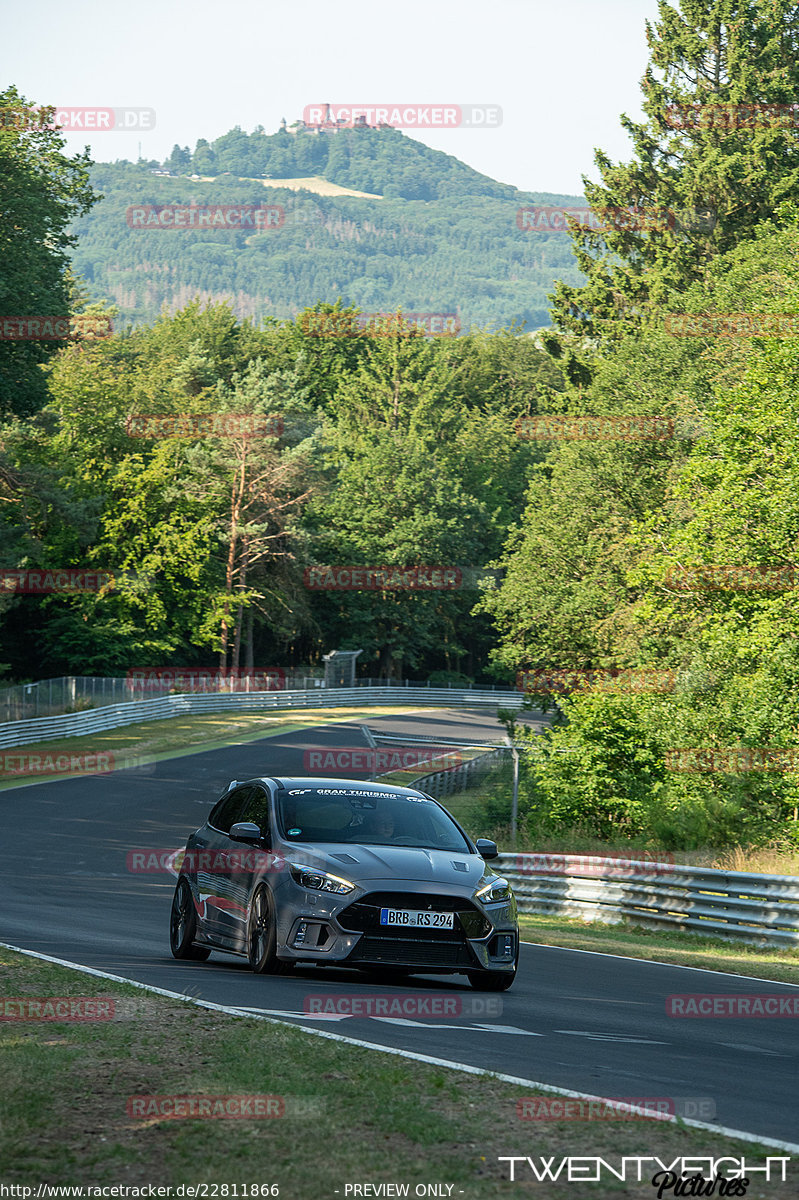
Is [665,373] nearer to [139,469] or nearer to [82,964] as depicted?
[139,469]

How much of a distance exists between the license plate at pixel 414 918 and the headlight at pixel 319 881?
12.4 inches

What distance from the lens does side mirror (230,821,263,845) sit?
36.8 ft

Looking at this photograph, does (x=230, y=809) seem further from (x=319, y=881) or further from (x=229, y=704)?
(x=229, y=704)

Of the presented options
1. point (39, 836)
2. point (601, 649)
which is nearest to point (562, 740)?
point (39, 836)

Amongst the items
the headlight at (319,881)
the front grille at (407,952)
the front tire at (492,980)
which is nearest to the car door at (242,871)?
the headlight at (319,881)

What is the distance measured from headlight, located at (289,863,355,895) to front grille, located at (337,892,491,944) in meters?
0.14

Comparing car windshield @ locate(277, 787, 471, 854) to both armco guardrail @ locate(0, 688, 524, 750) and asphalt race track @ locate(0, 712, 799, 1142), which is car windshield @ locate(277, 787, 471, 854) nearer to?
asphalt race track @ locate(0, 712, 799, 1142)

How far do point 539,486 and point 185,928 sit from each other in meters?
45.3

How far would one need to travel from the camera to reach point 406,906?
10500 mm

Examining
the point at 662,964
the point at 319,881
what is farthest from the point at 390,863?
the point at 662,964

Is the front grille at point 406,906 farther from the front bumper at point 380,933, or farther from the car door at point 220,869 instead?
the car door at point 220,869

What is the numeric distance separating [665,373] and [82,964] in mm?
40855

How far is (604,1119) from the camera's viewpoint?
6238mm

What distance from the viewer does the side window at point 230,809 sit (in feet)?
41.1
